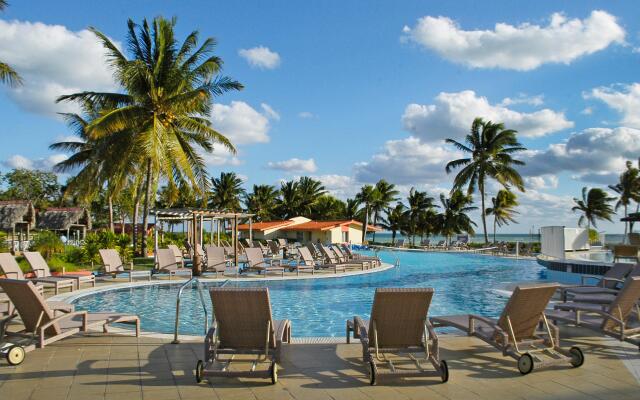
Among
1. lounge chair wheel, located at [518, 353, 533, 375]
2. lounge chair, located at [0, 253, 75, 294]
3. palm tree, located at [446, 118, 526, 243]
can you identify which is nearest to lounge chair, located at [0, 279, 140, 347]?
lounge chair wheel, located at [518, 353, 533, 375]

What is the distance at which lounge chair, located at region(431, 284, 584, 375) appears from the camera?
5141 millimetres

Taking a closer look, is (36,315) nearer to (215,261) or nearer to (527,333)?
(527,333)

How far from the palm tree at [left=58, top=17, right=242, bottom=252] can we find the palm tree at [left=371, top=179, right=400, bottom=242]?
32.9m

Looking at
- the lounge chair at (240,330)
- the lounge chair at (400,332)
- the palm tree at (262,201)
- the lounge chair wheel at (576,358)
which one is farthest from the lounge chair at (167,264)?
the palm tree at (262,201)

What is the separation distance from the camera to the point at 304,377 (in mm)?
4980

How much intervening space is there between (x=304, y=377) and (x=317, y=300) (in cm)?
785

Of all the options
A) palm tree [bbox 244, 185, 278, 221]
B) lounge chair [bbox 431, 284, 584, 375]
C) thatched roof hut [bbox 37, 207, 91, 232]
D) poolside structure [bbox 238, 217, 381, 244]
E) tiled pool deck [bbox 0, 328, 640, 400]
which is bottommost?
tiled pool deck [bbox 0, 328, 640, 400]

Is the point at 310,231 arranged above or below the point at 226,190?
below

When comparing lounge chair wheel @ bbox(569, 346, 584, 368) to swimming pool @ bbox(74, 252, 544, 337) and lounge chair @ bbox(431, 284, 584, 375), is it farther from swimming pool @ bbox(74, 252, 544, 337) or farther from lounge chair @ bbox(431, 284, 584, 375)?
swimming pool @ bbox(74, 252, 544, 337)

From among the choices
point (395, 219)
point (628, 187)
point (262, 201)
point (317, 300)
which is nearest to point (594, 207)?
point (628, 187)

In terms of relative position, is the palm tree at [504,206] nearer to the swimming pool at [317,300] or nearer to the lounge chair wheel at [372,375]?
the swimming pool at [317,300]

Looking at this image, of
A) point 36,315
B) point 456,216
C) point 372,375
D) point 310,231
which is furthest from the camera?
point 456,216

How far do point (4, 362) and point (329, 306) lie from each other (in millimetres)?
7509

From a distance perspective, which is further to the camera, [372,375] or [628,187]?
[628,187]
